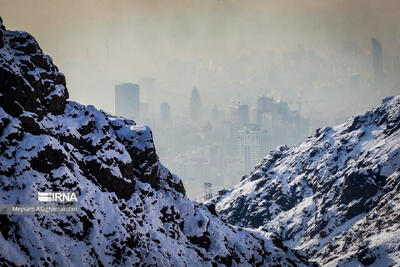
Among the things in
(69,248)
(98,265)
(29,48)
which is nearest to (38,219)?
(69,248)

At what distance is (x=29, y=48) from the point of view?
181875mm

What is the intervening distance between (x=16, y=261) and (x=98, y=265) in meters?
28.1

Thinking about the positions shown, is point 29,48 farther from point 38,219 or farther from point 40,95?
point 38,219

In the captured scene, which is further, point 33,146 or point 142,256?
point 142,256

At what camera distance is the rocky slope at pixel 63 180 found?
501 ft

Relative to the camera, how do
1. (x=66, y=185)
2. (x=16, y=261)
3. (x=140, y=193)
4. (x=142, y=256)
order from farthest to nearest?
(x=140, y=193) → (x=142, y=256) → (x=66, y=185) → (x=16, y=261)

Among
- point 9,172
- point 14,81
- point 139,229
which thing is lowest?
point 139,229

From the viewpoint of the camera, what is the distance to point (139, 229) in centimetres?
18262

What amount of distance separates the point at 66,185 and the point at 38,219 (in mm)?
14281

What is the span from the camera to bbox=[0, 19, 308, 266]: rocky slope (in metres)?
153

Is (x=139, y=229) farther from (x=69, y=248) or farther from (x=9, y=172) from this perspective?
(x=9, y=172)

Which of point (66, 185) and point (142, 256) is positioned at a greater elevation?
point (66, 185)

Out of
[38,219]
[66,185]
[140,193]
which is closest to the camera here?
[38,219]

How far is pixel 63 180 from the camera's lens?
164625 millimetres
